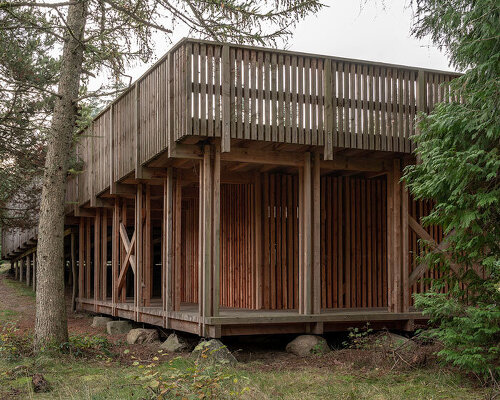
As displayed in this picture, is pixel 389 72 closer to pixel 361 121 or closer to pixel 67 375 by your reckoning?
pixel 361 121

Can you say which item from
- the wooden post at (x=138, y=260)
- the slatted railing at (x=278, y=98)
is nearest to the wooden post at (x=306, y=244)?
the slatted railing at (x=278, y=98)

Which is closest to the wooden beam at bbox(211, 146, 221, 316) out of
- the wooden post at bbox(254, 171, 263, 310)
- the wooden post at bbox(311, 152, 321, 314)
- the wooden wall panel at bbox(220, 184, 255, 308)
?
the wooden post at bbox(311, 152, 321, 314)

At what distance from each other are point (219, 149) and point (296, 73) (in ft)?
6.46

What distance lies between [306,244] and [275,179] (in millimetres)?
2727

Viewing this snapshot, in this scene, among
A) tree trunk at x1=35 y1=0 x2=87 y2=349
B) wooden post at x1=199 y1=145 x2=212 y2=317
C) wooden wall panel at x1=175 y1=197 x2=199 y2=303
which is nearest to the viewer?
wooden post at x1=199 y1=145 x2=212 y2=317

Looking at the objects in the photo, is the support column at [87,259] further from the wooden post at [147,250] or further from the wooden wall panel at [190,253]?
the wooden post at [147,250]

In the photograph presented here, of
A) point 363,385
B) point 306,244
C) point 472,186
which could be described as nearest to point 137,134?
point 306,244

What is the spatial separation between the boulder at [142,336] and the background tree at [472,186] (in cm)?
656

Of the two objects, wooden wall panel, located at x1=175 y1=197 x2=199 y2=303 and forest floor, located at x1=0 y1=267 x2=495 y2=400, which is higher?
wooden wall panel, located at x1=175 y1=197 x2=199 y2=303

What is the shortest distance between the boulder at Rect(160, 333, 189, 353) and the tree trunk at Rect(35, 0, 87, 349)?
181 cm

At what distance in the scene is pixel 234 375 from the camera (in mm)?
8320

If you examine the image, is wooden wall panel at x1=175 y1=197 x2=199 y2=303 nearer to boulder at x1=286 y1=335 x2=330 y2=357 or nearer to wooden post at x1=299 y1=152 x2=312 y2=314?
wooden post at x1=299 y1=152 x2=312 y2=314

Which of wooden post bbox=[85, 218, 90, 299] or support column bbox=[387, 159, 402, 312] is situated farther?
wooden post bbox=[85, 218, 90, 299]

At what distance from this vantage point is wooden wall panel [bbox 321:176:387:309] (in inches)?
559
